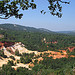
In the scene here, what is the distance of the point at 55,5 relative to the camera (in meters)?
7.54

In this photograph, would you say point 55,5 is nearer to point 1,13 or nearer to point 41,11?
point 41,11

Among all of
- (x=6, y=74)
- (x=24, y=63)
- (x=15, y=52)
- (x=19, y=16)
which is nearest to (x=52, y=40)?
(x=15, y=52)

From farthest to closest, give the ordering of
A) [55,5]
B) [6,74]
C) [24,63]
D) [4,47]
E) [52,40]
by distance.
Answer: [52,40], [4,47], [24,63], [6,74], [55,5]

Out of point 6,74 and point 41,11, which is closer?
point 41,11

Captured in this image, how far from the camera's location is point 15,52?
100 meters

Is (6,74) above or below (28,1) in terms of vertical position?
below

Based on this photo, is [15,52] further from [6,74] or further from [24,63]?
[6,74]

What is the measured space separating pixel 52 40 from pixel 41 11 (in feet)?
617

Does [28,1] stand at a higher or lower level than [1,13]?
higher

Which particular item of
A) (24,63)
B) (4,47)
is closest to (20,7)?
(24,63)

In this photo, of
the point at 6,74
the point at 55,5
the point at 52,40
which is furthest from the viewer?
the point at 52,40

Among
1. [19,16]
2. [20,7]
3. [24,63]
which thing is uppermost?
[20,7]

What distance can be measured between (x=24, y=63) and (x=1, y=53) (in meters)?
18.8

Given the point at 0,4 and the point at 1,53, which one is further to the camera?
the point at 1,53
